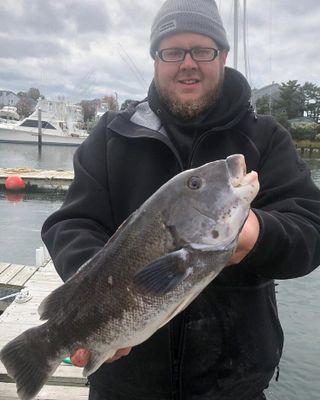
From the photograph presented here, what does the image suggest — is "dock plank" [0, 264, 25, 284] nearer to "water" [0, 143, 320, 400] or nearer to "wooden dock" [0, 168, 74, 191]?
"water" [0, 143, 320, 400]

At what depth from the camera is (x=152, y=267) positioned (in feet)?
6.95

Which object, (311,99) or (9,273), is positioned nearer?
(9,273)

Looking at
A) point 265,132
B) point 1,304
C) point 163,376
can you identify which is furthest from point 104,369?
point 1,304

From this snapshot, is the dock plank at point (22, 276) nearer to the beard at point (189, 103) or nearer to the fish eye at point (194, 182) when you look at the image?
the beard at point (189, 103)

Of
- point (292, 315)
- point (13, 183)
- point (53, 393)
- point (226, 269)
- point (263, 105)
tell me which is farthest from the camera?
point (263, 105)

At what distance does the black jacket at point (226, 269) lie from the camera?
8.80 ft

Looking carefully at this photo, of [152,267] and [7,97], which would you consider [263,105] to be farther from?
[7,97]

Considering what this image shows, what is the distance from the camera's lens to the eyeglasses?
300 centimetres

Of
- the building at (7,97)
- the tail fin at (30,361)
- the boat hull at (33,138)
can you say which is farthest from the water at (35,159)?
the building at (7,97)

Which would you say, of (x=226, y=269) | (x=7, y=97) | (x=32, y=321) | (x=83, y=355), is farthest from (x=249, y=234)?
(x=7, y=97)

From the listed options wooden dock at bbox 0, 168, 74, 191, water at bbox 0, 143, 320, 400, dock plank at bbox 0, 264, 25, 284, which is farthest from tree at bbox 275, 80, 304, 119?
dock plank at bbox 0, 264, 25, 284

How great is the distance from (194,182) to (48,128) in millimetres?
72844

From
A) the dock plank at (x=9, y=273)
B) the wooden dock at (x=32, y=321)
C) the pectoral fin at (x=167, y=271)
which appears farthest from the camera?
the dock plank at (x=9, y=273)

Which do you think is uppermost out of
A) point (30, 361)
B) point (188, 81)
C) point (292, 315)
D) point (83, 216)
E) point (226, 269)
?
point (188, 81)
